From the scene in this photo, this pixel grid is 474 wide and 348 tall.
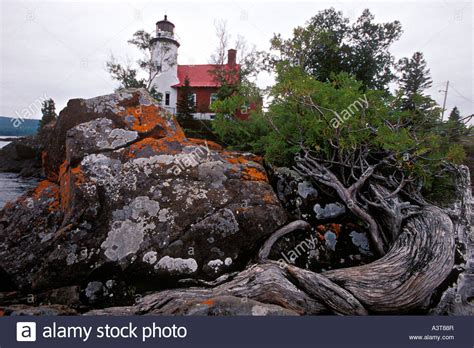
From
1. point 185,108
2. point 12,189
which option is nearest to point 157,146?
point 12,189

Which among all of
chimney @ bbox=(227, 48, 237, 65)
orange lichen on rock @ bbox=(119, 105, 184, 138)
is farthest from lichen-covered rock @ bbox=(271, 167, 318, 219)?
chimney @ bbox=(227, 48, 237, 65)

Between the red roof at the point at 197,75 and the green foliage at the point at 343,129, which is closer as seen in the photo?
the green foliage at the point at 343,129

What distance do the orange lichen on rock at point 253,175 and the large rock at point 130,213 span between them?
2 centimetres

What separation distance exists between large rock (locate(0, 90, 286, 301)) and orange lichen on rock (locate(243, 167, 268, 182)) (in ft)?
0.06

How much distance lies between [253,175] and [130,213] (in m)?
1.69

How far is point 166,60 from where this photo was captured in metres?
25.1

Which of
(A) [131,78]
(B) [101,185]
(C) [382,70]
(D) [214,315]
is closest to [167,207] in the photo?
(B) [101,185]

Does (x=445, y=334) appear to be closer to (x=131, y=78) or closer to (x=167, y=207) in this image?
(x=167, y=207)

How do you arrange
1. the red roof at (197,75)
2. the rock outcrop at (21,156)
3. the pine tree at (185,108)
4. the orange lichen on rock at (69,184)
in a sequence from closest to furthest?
the orange lichen on rock at (69,184), the rock outcrop at (21,156), the pine tree at (185,108), the red roof at (197,75)

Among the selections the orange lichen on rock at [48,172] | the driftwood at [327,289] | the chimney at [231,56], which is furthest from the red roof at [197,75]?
the driftwood at [327,289]

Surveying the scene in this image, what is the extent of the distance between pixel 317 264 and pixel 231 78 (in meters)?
20.1

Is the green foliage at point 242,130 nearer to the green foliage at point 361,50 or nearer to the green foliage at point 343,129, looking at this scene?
the green foliage at point 343,129

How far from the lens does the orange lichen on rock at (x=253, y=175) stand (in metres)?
3.56

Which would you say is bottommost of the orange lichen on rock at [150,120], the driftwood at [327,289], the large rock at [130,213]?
the driftwood at [327,289]
